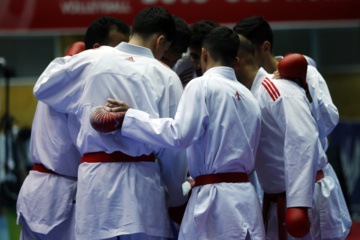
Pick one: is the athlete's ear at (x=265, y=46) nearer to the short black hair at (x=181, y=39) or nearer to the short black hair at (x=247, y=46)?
the short black hair at (x=247, y=46)

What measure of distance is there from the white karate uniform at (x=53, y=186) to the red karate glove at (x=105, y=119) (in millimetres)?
591

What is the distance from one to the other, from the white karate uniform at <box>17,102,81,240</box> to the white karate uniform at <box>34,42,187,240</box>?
0.17 meters

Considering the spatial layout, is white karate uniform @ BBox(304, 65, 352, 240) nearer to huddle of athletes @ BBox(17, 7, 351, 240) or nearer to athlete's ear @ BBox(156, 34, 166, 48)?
huddle of athletes @ BBox(17, 7, 351, 240)

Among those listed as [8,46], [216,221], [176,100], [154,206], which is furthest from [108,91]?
[8,46]

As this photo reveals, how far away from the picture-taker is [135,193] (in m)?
3.06

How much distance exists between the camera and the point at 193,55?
164 inches

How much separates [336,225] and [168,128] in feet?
3.89

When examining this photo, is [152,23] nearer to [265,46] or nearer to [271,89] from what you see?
[271,89]

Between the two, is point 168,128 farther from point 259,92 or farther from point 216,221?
point 259,92

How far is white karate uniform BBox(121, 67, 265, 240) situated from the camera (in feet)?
9.60

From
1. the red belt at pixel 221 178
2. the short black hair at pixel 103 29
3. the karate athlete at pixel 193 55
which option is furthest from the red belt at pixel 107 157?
the karate athlete at pixel 193 55

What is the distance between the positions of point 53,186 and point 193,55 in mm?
1384

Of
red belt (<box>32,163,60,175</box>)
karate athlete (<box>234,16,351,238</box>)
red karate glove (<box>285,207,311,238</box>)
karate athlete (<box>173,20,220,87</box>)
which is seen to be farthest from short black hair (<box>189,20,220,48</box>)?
red karate glove (<box>285,207,311,238</box>)

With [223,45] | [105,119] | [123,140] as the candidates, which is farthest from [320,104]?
[105,119]
